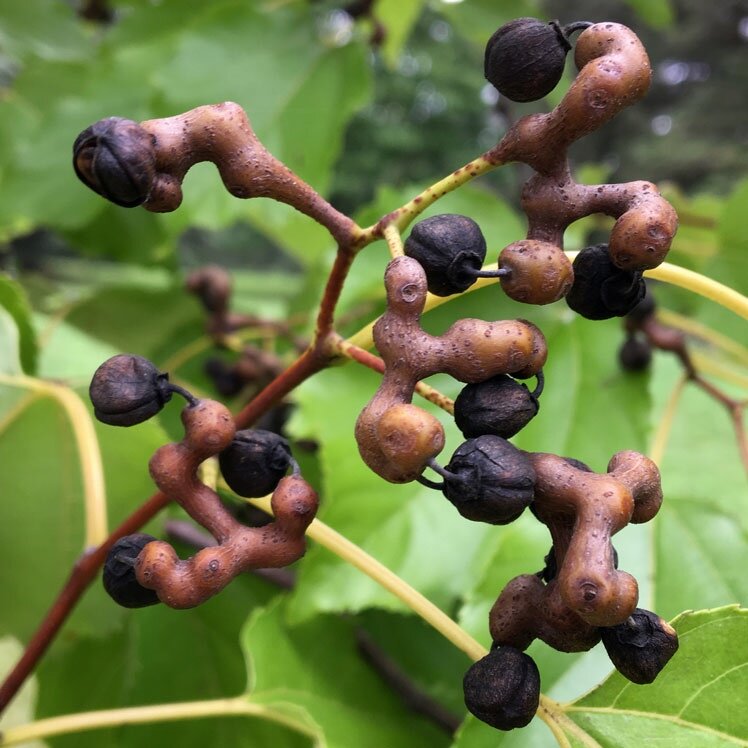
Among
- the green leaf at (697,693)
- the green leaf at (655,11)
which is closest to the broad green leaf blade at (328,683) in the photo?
the green leaf at (697,693)

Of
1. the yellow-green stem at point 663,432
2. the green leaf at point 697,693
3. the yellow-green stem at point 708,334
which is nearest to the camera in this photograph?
the green leaf at point 697,693

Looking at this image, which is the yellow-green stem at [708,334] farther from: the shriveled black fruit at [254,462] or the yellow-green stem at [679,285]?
the shriveled black fruit at [254,462]

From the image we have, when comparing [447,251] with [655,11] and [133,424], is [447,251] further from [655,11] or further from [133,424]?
[655,11]

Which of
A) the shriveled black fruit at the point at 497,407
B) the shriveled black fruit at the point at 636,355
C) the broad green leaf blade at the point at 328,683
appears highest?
the shriveled black fruit at the point at 497,407

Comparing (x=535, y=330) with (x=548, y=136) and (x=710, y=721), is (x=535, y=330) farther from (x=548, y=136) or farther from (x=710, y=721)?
(x=710, y=721)

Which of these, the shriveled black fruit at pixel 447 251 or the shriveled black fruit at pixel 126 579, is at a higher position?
the shriveled black fruit at pixel 447 251

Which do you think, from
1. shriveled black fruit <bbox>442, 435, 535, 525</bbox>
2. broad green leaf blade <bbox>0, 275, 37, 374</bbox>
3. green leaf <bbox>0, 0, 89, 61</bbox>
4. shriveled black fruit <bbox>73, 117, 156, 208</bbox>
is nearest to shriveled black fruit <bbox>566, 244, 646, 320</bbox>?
shriveled black fruit <bbox>442, 435, 535, 525</bbox>

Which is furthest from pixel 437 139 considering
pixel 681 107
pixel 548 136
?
pixel 548 136

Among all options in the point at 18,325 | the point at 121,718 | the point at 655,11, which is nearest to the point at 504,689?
the point at 121,718

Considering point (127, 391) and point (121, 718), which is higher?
point (127, 391)
